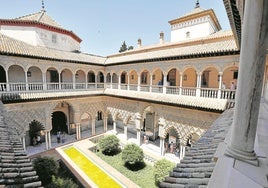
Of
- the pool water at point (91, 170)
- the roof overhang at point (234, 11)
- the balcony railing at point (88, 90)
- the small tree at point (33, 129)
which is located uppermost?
the roof overhang at point (234, 11)

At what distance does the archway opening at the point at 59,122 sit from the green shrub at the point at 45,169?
7.27m

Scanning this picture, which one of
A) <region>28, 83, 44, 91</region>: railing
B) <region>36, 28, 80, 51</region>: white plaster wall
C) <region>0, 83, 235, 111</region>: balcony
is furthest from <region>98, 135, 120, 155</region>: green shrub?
<region>36, 28, 80, 51</region>: white plaster wall

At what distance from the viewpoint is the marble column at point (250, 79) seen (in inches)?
63.9

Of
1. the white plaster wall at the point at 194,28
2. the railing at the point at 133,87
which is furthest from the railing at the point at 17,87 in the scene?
the white plaster wall at the point at 194,28

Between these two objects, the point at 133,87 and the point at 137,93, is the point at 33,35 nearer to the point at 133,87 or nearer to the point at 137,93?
the point at 133,87

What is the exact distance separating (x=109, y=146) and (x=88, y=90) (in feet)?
19.0

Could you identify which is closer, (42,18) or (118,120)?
(42,18)

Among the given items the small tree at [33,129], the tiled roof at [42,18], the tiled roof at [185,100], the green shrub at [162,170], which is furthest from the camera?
the tiled roof at [42,18]

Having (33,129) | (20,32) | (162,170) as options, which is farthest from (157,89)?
(20,32)

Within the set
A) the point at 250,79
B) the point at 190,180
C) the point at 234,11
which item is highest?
the point at 234,11

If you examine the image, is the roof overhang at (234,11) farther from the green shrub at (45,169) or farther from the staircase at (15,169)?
the green shrub at (45,169)

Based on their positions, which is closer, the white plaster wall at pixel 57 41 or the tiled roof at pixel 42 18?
the white plaster wall at pixel 57 41

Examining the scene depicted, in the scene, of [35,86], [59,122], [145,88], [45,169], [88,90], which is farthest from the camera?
[59,122]

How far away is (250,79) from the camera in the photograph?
1.73 m
